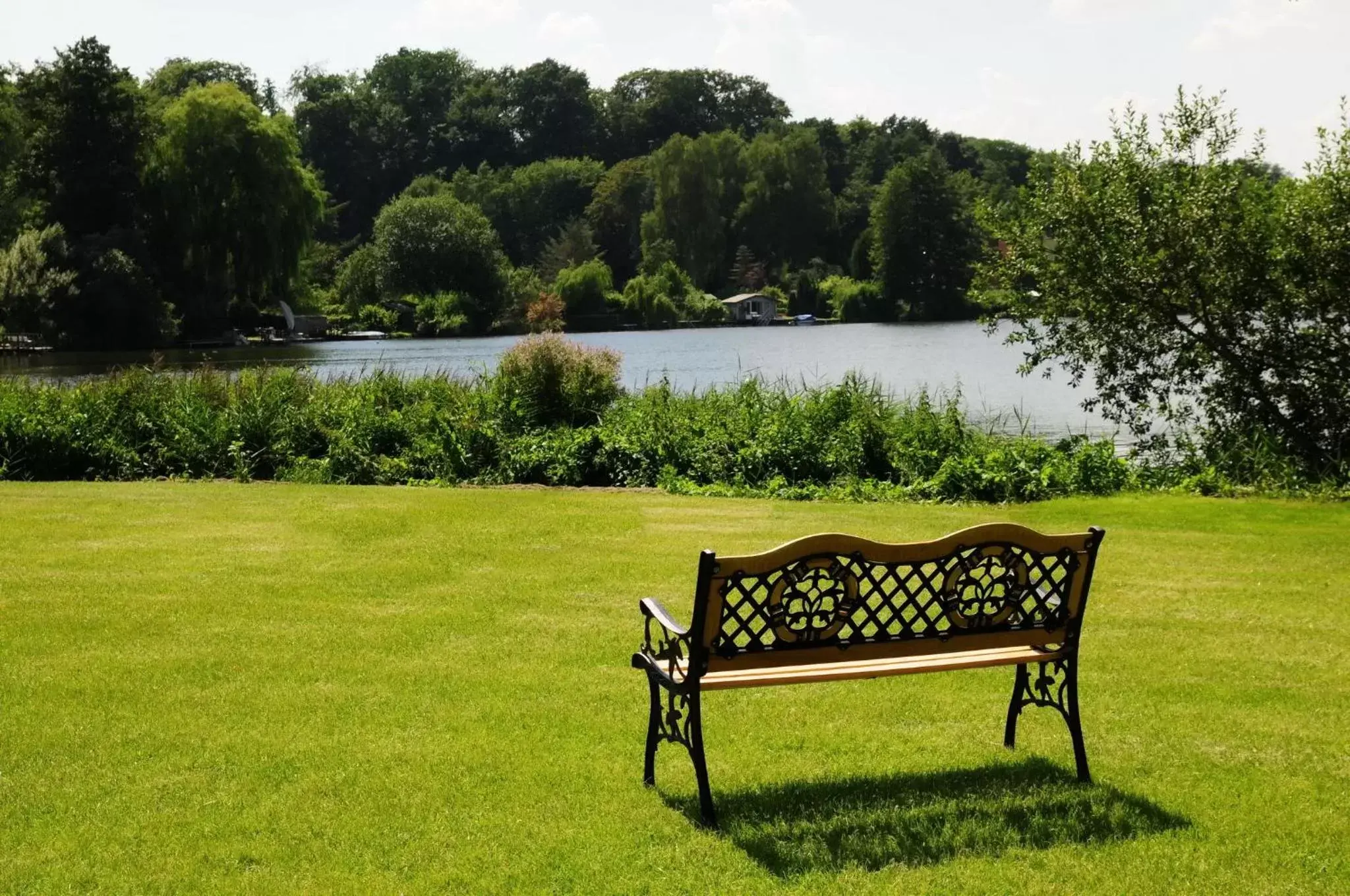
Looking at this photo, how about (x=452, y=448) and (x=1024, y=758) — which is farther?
(x=452, y=448)

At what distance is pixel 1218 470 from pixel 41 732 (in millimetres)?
13016

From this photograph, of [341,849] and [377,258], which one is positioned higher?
[377,258]

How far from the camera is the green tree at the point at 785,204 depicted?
105m

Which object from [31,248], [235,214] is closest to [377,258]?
[235,214]

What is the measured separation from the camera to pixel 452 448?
16109mm

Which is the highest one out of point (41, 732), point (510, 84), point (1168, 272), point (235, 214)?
point (510, 84)

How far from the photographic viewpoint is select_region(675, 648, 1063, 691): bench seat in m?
4.54

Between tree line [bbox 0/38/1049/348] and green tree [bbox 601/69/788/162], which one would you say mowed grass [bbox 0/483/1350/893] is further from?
green tree [bbox 601/69/788/162]

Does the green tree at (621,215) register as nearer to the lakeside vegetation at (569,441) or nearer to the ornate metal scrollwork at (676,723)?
the lakeside vegetation at (569,441)

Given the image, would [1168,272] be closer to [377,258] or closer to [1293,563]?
[1293,563]

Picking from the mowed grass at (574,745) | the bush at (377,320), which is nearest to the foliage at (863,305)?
the bush at (377,320)

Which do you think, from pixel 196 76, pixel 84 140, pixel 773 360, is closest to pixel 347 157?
pixel 196 76

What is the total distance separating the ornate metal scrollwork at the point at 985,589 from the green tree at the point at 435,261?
80021mm

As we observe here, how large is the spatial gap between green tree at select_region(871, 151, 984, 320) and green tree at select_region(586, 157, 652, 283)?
83.6 ft
